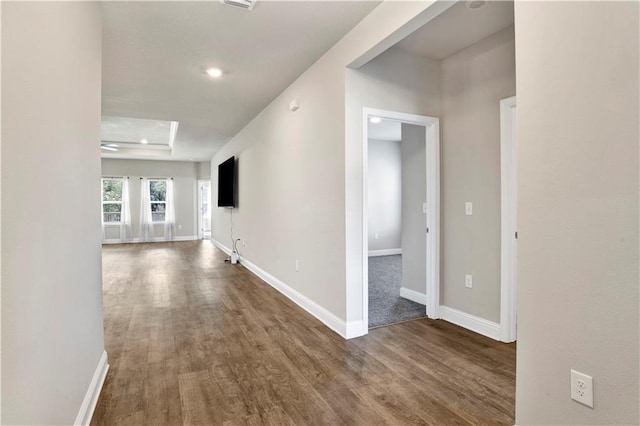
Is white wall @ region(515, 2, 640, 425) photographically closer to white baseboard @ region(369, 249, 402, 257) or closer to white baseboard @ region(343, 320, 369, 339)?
white baseboard @ region(343, 320, 369, 339)

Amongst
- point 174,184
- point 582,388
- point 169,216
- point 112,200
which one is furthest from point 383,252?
point 112,200

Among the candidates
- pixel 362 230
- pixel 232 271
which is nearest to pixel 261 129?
pixel 232 271

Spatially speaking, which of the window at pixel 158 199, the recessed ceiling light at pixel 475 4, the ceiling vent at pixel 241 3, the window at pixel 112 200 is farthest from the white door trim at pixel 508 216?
the window at pixel 112 200

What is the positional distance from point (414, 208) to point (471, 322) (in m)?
1.38

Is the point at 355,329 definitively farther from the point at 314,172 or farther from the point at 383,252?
the point at 383,252

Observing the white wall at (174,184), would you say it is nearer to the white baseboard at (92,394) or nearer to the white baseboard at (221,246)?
the white baseboard at (221,246)

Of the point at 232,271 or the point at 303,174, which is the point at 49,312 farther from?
the point at 232,271

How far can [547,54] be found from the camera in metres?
1.45

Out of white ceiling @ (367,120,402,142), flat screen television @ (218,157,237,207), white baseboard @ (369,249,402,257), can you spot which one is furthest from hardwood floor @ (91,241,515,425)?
white baseboard @ (369,249,402,257)

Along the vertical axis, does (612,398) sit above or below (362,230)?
below

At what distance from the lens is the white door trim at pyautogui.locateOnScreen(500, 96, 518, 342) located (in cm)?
275

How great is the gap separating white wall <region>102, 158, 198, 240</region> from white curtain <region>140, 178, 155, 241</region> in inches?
4.8

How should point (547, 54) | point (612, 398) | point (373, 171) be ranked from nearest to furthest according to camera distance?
1. point (612, 398)
2. point (547, 54)
3. point (373, 171)

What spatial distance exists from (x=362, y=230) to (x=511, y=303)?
1.36 m
